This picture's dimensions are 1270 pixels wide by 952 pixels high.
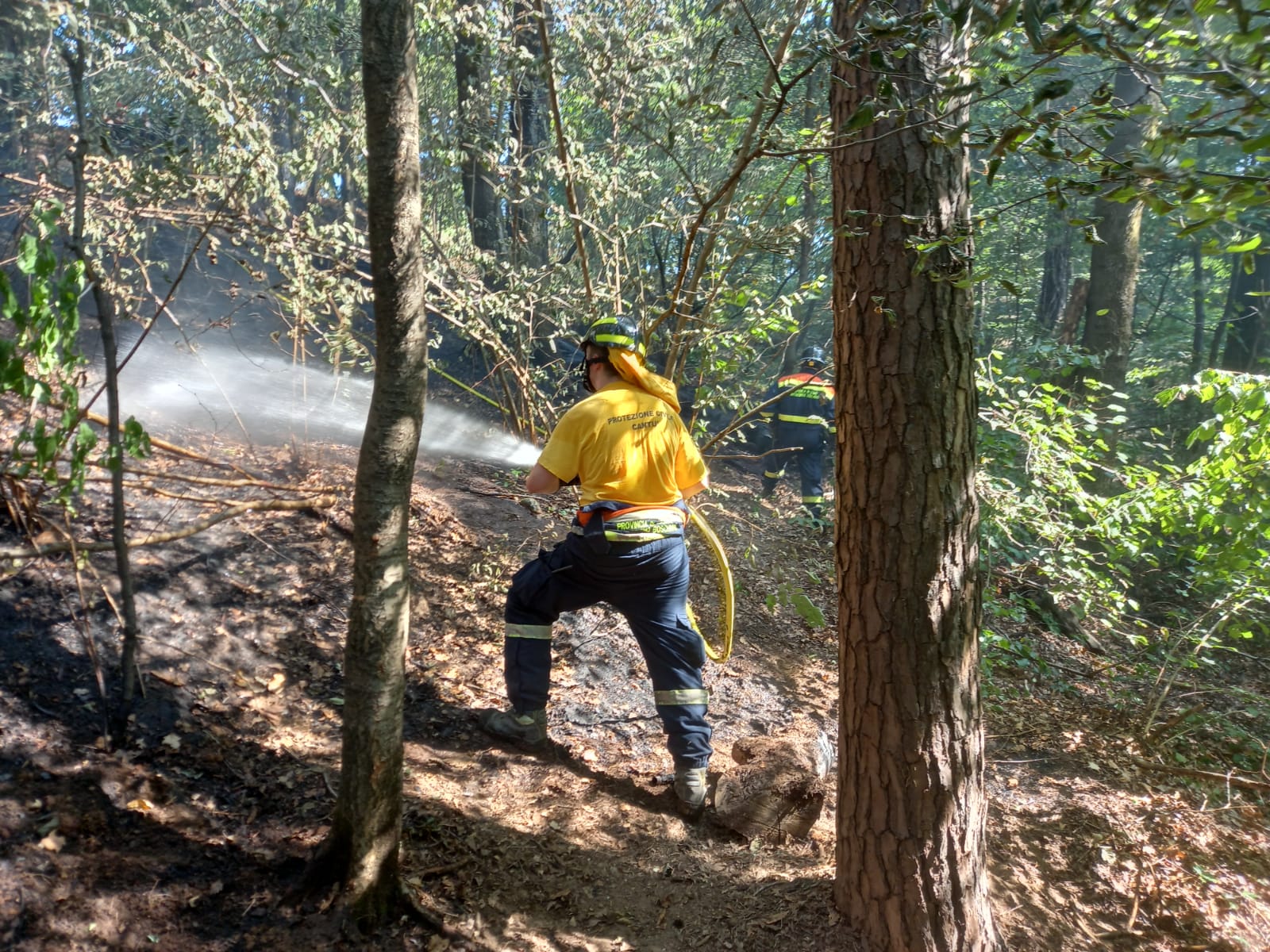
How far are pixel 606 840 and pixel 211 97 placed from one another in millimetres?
4739

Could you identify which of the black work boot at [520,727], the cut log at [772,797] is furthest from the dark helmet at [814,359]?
the black work boot at [520,727]

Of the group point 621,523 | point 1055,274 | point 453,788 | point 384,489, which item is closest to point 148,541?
point 384,489

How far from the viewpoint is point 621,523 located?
11.8 ft

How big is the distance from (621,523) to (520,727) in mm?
1249

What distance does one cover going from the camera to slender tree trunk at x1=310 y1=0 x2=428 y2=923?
223 centimetres

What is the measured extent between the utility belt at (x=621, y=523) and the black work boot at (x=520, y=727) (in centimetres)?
102

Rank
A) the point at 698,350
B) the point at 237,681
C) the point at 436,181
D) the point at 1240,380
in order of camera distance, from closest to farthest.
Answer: the point at 237,681
the point at 1240,380
the point at 698,350
the point at 436,181

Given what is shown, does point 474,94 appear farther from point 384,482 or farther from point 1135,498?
point 1135,498

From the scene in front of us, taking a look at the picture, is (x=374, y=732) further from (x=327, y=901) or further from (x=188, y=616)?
(x=188, y=616)

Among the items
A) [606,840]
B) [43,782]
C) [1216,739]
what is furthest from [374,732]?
[1216,739]

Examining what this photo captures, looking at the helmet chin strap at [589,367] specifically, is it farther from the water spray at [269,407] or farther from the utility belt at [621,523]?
the water spray at [269,407]

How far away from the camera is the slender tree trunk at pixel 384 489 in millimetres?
2232

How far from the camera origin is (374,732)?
8.05 feet

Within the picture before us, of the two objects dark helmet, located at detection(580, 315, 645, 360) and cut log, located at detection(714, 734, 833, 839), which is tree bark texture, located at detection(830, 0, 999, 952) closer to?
cut log, located at detection(714, 734, 833, 839)
